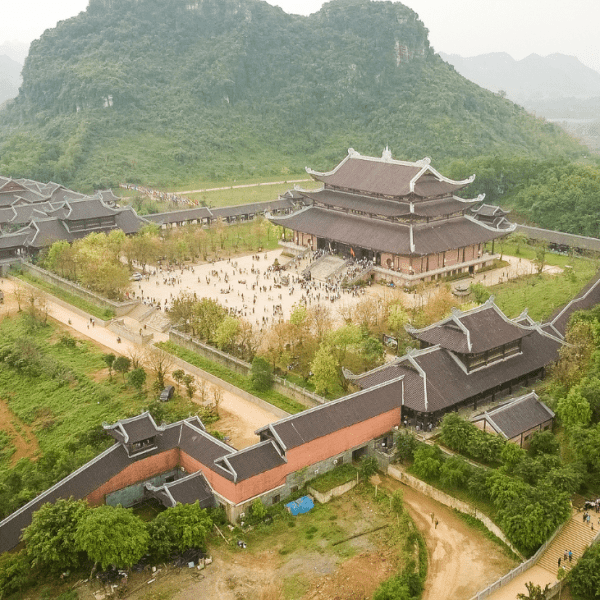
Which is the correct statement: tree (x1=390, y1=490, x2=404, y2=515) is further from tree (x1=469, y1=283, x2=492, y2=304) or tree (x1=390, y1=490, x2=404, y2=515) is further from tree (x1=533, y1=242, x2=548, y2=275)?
tree (x1=533, y1=242, x2=548, y2=275)

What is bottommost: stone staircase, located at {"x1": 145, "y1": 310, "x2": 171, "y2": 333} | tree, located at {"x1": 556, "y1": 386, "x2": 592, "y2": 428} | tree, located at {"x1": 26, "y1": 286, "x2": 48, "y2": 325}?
stone staircase, located at {"x1": 145, "y1": 310, "x2": 171, "y2": 333}

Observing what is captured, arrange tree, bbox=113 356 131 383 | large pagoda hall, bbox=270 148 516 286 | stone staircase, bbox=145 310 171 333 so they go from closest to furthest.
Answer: tree, bbox=113 356 131 383 → stone staircase, bbox=145 310 171 333 → large pagoda hall, bbox=270 148 516 286

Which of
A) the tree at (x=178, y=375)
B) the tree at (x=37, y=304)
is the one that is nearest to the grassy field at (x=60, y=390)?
the tree at (x=178, y=375)

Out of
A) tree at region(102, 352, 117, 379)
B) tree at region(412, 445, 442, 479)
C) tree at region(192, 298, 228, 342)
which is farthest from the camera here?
tree at region(192, 298, 228, 342)

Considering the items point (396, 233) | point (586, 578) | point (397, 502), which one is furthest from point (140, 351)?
point (586, 578)

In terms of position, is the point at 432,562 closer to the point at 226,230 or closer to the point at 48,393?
the point at 48,393

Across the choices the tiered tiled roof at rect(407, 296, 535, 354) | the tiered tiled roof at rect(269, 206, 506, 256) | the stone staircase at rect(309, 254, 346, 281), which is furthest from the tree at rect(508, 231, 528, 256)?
the tiered tiled roof at rect(407, 296, 535, 354)

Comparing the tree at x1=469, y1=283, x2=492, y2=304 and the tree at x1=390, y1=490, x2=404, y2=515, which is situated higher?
the tree at x1=469, y1=283, x2=492, y2=304
